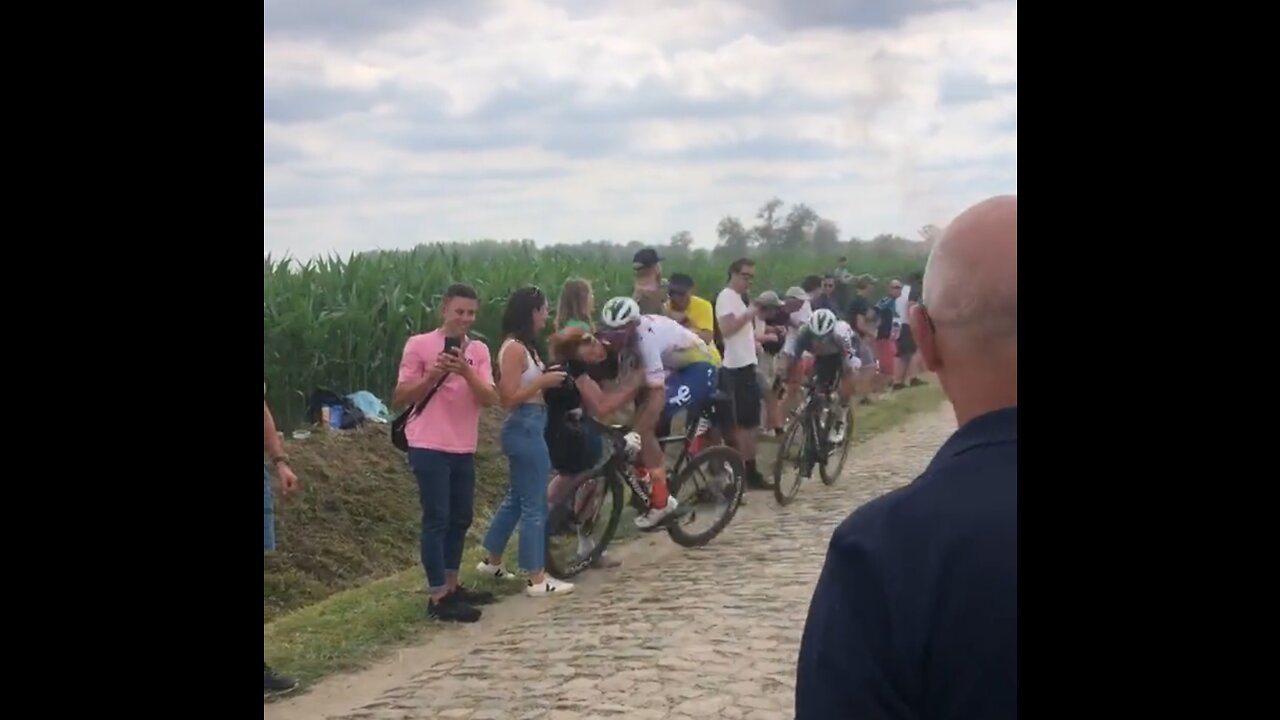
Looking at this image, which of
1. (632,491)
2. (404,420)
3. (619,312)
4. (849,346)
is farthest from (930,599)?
(632,491)

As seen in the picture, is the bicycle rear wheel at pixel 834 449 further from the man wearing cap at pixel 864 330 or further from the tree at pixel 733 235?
the tree at pixel 733 235

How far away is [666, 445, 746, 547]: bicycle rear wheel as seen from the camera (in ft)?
10.4

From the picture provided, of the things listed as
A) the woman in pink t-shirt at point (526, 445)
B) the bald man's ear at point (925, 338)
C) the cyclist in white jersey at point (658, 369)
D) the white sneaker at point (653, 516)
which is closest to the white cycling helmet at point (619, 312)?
the cyclist in white jersey at point (658, 369)

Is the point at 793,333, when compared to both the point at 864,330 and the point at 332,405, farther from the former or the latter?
the point at 332,405

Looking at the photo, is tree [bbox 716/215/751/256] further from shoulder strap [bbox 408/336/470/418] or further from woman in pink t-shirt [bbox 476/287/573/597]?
shoulder strap [bbox 408/336/470/418]

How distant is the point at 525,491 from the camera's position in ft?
9.95

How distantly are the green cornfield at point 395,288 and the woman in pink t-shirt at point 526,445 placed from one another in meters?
0.06

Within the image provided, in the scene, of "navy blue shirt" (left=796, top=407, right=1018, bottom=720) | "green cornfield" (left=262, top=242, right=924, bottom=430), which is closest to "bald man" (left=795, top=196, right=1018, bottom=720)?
"navy blue shirt" (left=796, top=407, right=1018, bottom=720)

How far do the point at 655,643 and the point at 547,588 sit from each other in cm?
39
